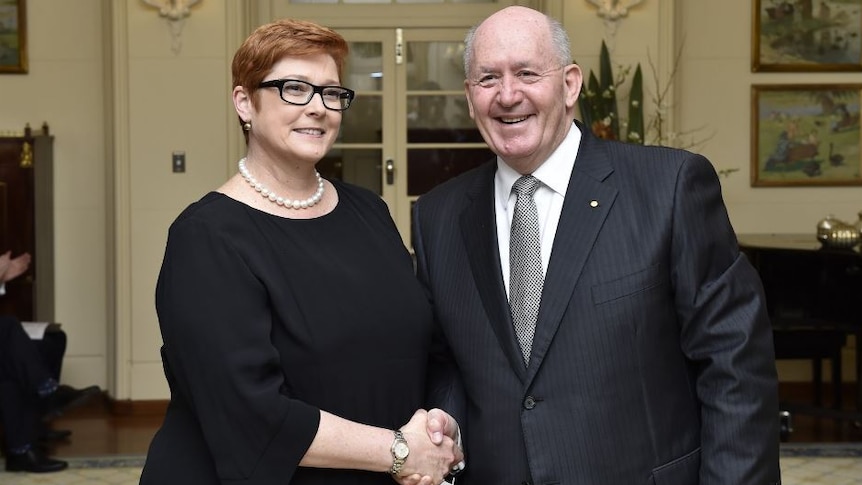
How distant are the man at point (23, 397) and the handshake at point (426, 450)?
14.5 feet

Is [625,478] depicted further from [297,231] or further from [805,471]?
[805,471]

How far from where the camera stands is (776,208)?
826 cm

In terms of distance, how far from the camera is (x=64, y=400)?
7.43m

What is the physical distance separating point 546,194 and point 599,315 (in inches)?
11.4

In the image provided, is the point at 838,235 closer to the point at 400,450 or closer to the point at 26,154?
the point at 26,154

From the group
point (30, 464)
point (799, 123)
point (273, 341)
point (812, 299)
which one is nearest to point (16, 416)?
point (30, 464)

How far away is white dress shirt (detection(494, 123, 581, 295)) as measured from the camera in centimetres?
244

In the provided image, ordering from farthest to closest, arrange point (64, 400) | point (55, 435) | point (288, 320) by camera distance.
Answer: point (64, 400)
point (55, 435)
point (288, 320)

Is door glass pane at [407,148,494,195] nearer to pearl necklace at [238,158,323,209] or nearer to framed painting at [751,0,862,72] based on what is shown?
framed painting at [751,0,862,72]

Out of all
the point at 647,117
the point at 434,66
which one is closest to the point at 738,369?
the point at 647,117

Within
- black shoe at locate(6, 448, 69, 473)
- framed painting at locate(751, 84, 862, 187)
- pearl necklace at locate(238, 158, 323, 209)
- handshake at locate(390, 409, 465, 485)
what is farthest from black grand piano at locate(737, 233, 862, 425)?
pearl necklace at locate(238, 158, 323, 209)

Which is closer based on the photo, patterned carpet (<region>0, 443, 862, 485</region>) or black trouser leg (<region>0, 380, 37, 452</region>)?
patterned carpet (<region>0, 443, 862, 485</region>)

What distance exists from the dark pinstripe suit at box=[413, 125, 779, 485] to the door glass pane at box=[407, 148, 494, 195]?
5.84m

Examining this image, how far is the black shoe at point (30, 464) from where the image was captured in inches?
247
